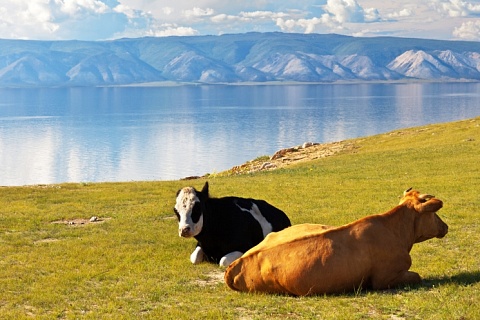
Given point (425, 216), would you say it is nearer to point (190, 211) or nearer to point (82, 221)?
point (190, 211)

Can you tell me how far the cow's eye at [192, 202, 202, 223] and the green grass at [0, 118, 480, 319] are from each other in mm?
1007

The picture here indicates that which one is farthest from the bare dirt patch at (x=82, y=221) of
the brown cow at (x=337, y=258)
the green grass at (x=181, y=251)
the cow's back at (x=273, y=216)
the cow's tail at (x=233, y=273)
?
the brown cow at (x=337, y=258)

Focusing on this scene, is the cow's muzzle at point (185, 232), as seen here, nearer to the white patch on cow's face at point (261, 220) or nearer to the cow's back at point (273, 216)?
the white patch on cow's face at point (261, 220)

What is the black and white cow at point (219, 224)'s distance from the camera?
1307cm

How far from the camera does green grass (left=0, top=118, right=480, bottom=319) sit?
32.3 ft

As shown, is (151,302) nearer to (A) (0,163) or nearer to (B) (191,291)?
(B) (191,291)

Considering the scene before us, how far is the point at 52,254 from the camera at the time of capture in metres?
15.6

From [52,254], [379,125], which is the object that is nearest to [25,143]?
[379,125]

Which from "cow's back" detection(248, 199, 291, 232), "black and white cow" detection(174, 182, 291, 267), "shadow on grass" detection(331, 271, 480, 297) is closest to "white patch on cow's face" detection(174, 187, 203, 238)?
"black and white cow" detection(174, 182, 291, 267)

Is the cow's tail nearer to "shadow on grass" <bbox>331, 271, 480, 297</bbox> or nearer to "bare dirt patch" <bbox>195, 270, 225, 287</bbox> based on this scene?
"bare dirt patch" <bbox>195, 270, 225, 287</bbox>

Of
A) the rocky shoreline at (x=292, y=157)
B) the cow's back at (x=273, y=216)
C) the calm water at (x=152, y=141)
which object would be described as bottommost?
the calm water at (x=152, y=141)

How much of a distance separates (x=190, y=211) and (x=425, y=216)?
4.41 m

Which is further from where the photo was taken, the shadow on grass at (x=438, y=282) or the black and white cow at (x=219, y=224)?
the black and white cow at (x=219, y=224)

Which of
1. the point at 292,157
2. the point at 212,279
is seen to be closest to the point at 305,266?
the point at 212,279
